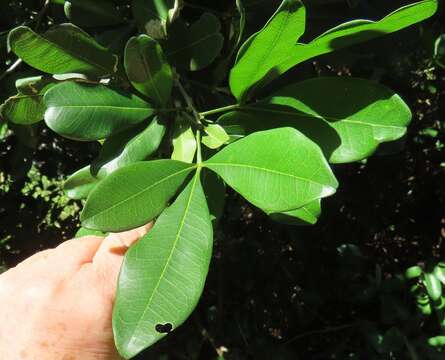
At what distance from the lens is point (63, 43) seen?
70 centimetres

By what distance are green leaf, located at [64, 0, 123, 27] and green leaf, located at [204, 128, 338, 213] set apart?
344 millimetres

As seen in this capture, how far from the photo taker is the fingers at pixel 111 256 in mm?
791

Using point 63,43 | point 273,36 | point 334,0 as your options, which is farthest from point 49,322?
point 334,0

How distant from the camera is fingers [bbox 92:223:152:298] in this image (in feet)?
2.60

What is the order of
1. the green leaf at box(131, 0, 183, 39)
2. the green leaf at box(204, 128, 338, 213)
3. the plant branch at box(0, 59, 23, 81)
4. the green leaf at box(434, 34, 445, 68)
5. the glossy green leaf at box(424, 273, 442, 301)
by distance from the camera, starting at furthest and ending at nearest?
the glossy green leaf at box(424, 273, 442, 301) < the green leaf at box(434, 34, 445, 68) < the plant branch at box(0, 59, 23, 81) < the green leaf at box(131, 0, 183, 39) < the green leaf at box(204, 128, 338, 213)

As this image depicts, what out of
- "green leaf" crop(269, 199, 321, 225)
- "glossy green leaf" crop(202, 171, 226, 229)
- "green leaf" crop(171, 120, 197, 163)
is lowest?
"green leaf" crop(269, 199, 321, 225)

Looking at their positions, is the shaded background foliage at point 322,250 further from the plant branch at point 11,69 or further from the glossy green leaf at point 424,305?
the plant branch at point 11,69

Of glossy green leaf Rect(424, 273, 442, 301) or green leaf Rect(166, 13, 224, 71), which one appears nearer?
green leaf Rect(166, 13, 224, 71)

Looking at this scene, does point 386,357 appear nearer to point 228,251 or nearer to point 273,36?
point 228,251

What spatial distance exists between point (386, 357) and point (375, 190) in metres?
0.53

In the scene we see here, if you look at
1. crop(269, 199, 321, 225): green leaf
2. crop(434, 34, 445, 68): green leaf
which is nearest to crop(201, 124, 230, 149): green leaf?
crop(269, 199, 321, 225): green leaf

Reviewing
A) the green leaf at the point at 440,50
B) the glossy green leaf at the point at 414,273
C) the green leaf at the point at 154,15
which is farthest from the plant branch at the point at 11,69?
the glossy green leaf at the point at 414,273

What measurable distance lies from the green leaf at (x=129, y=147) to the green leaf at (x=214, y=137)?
0.23 feet

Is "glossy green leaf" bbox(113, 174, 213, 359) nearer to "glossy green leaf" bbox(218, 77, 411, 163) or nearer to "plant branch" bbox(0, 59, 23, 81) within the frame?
"glossy green leaf" bbox(218, 77, 411, 163)
